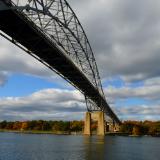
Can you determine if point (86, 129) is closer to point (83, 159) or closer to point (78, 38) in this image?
point (78, 38)

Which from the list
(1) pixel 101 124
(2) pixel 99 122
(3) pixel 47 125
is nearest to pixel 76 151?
(1) pixel 101 124

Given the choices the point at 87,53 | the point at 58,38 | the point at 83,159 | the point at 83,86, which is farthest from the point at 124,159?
the point at 83,86

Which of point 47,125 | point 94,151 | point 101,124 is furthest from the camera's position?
point 47,125

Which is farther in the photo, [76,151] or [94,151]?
[76,151]

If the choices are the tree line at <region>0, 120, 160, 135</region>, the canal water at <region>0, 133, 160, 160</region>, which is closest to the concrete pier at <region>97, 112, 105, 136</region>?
the tree line at <region>0, 120, 160, 135</region>

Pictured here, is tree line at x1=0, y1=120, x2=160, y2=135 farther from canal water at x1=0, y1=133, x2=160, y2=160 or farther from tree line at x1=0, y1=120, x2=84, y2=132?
canal water at x1=0, y1=133, x2=160, y2=160

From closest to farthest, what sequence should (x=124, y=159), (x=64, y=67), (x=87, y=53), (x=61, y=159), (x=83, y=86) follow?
(x=61, y=159), (x=124, y=159), (x=64, y=67), (x=87, y=53), (x=83, y=86)

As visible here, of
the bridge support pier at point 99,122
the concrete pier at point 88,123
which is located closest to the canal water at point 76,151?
the bridge support pier at point 99,122

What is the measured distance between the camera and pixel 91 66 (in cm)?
7462

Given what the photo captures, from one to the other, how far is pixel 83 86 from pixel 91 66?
424cm

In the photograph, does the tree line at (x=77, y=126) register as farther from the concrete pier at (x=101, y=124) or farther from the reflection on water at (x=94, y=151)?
the reflection on water at (x=94, y=151)

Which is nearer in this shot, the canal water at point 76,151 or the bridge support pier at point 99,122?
the canal water at point 76,151

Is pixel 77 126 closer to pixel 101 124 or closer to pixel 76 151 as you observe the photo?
pixel 101 124

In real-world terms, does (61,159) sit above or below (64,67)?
below
